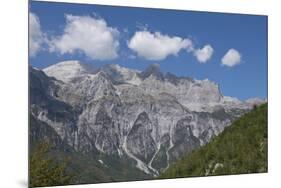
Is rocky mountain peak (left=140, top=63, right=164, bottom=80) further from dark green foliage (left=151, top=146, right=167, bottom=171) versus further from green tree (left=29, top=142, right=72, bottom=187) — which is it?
green tree (left=29, top=142, right=72, bottom=187)

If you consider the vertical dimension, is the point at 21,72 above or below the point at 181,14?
below

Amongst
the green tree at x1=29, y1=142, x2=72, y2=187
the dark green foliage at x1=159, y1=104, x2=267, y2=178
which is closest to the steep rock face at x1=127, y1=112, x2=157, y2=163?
the dark green foliage at x1=159, y1=104, x2=267, y2=178

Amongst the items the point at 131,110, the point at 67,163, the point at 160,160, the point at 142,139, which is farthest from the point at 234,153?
the point at 67,163

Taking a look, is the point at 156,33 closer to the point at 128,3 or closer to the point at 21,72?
the point at 128,3

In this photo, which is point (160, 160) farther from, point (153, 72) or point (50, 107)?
point (50, 107)

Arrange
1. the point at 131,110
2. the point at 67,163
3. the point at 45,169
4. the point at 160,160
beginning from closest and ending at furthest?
the point at 45,169 → the point at 67,163 → the point at 131,110 → the point at 160,160
